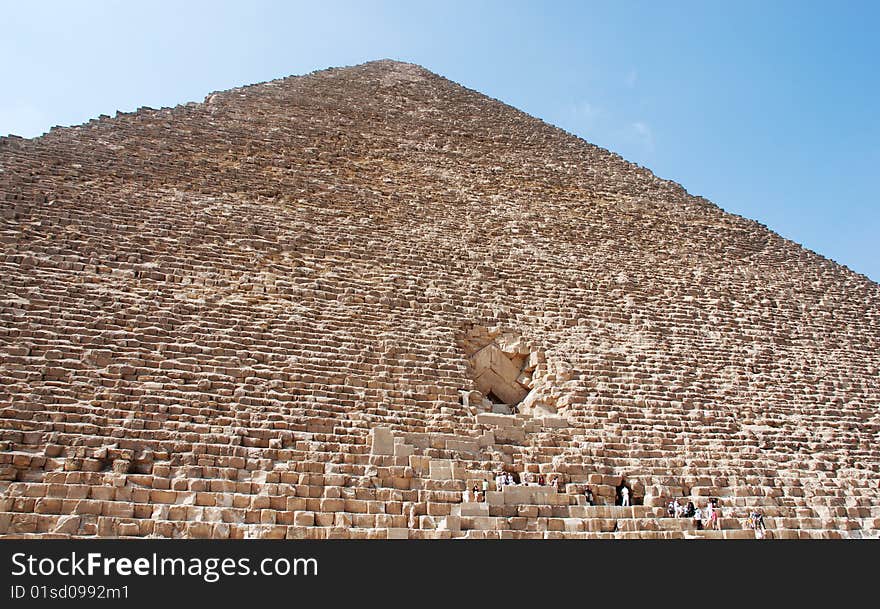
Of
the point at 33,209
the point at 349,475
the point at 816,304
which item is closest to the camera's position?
the point at 349,475

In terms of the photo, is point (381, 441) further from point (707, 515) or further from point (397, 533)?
point (707, 515)

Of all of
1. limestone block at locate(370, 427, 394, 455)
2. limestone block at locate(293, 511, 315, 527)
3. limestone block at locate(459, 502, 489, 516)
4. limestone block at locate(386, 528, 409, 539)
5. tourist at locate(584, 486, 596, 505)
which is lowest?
limestone block at locate(386, 528, 409, 539)

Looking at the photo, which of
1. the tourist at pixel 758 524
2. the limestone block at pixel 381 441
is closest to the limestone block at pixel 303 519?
the limestone block at pixel 381 441

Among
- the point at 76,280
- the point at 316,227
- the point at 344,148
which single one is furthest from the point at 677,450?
the point at 344,148

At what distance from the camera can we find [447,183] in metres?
9.40

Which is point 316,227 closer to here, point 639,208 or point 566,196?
point 566,196

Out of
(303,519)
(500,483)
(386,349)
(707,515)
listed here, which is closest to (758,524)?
(707,515)

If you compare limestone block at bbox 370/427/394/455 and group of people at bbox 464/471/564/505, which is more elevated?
limestone block at bbox 370/427/394/455

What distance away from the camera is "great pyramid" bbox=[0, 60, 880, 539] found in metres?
4.46

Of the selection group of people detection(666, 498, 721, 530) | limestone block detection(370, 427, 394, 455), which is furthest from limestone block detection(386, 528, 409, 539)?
group of people detection(666, 498, 721, 530)

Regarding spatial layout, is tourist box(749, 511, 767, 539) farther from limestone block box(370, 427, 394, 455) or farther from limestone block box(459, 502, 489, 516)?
limestone block box(370, 427, 394, 455)

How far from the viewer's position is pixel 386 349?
596cm

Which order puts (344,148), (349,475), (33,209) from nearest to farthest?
(349,475), (33,209), (344,148)

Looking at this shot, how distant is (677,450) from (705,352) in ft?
6.02
